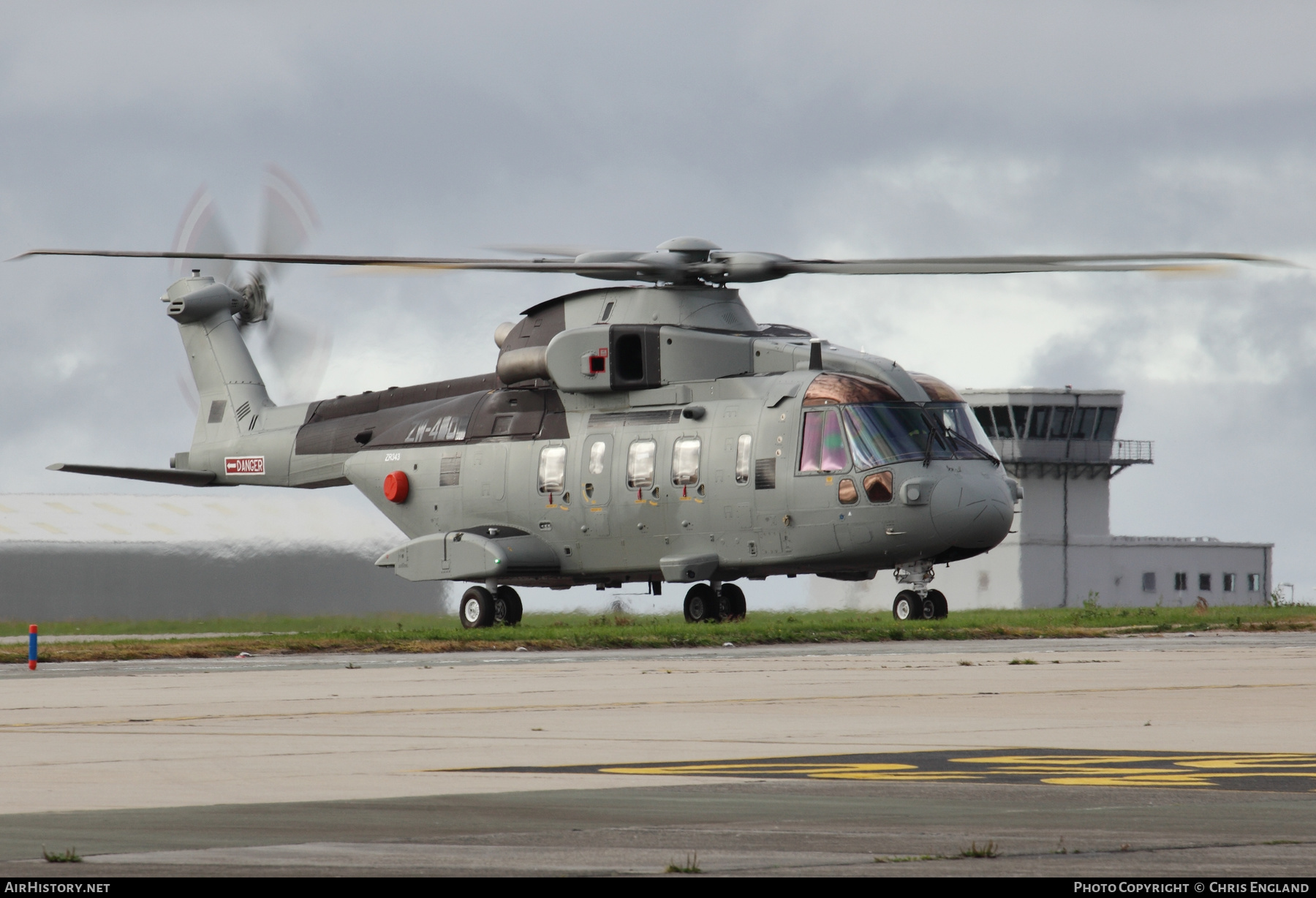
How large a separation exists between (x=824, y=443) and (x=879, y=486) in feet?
3.77

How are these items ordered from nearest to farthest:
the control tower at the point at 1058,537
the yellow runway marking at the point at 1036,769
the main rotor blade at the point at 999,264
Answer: the yellow runway marking at the point at 1036,769 → the main rotor blade at the point at 999,264 → the control tower at the point at 1058,537

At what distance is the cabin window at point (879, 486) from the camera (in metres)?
29.7

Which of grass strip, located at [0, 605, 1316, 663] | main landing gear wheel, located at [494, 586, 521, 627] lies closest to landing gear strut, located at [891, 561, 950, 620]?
grass strip, located at [0, 605, 1316, 663]

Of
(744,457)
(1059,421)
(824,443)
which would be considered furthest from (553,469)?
(1059,421)

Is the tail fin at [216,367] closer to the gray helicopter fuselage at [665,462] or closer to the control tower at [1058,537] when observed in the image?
the gray helicopter fuselage at [665,462]

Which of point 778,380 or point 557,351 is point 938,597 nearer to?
point 778,380

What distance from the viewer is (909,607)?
105ft

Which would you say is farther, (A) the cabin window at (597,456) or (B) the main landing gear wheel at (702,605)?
(B) the main landing gear wheel at (702,605)

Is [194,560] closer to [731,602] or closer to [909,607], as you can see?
[731,602]

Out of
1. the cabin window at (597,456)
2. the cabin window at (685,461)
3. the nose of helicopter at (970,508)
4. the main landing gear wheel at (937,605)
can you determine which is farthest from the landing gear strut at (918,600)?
the cabin window at (597,456)

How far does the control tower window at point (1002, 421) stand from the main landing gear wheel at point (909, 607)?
4574 cm

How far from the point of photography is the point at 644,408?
32156 millimetres

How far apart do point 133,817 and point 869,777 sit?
3517 millimetres
